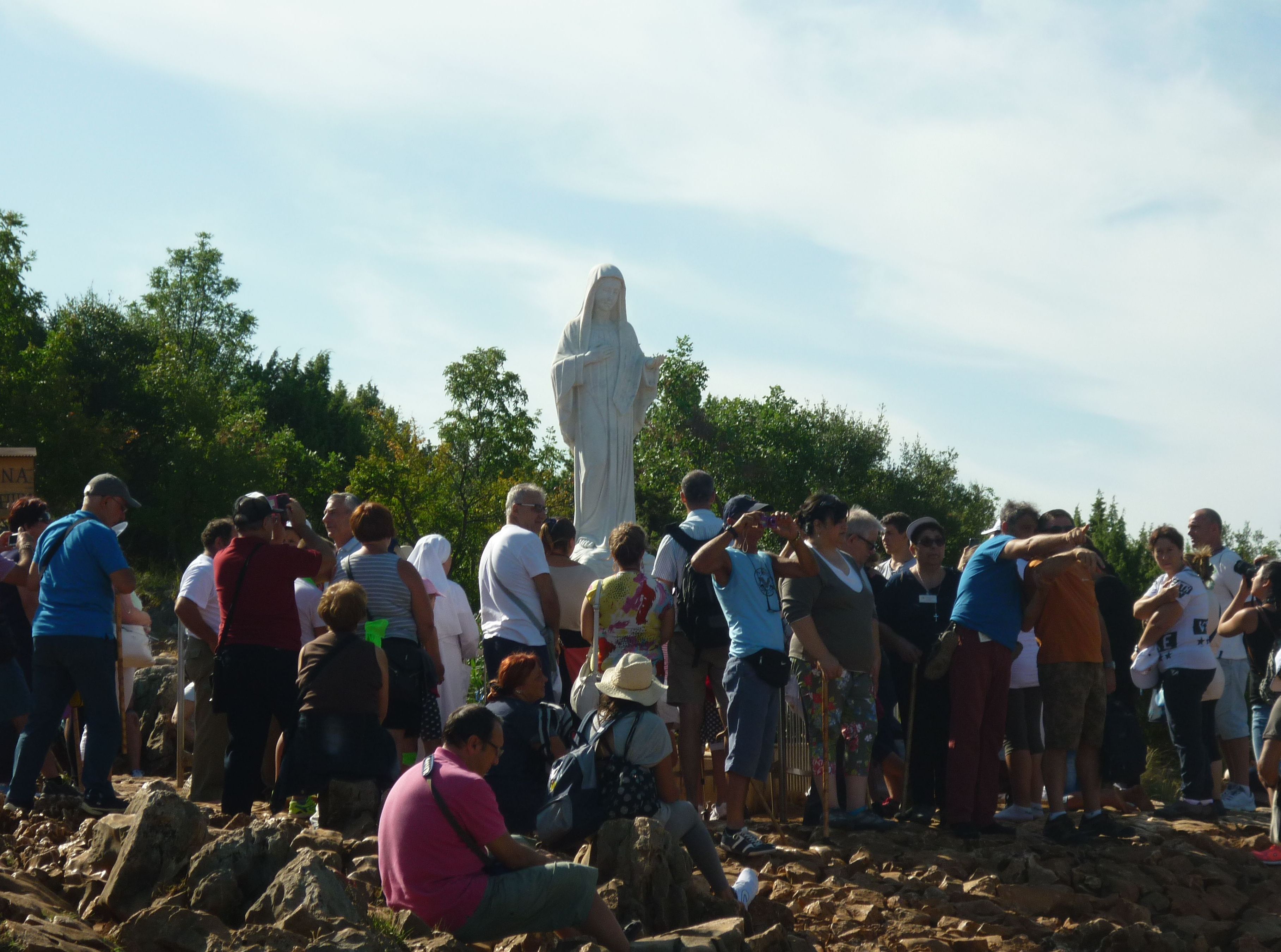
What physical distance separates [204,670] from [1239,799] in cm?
661

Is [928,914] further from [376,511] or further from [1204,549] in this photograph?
[1204,549]

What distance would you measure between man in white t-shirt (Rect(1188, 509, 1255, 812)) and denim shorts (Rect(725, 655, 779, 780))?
12.2 ft

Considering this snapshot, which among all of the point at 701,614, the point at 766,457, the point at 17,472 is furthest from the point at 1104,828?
the point at 766,457

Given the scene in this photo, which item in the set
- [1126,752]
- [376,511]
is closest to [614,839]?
[376,511]

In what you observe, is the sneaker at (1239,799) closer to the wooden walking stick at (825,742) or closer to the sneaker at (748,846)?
the wooden walking stick at (825,742)

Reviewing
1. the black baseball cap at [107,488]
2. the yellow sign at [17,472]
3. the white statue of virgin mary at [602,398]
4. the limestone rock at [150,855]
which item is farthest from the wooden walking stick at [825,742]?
the yellow sign at [17,472]

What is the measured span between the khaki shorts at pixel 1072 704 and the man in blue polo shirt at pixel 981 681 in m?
0.27

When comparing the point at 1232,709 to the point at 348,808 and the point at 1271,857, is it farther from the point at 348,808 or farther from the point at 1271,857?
the point at 348,808

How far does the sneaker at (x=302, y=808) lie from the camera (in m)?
6.24

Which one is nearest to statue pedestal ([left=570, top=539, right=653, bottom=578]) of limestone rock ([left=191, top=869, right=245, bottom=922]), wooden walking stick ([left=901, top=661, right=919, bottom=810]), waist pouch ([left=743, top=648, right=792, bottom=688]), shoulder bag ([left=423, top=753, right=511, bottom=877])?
wooden walking stick ([left=901, top=661, right=919, bottom=810])

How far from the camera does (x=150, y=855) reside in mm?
4934

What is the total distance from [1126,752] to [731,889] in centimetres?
361

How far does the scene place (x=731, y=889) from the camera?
5.16 metres

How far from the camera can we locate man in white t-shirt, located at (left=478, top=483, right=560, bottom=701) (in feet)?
22.5
